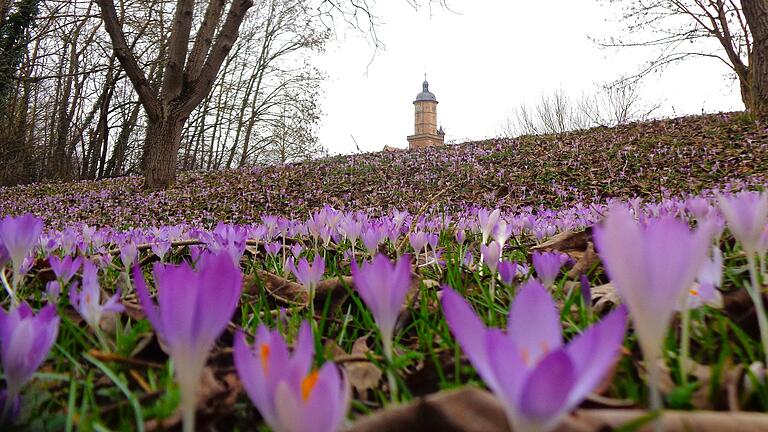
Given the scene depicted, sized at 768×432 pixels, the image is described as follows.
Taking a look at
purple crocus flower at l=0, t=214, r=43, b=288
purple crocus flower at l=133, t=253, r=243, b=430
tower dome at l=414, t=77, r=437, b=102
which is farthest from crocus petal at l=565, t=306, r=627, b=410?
tower dome at l=414, t=77, r=437, b=102

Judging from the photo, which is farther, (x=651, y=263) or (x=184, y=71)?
(x=184, y=71)

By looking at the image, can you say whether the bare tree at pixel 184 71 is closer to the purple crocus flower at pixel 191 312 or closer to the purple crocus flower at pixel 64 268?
the purple crocus flower at pixel 64 268

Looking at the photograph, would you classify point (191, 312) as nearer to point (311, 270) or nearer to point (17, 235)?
point (311, 270)

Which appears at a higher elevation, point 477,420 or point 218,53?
point 218,53

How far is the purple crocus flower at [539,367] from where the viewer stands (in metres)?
0.32

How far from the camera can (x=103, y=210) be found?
11.6 meters

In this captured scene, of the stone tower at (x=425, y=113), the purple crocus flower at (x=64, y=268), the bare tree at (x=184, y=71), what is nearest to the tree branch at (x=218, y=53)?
the bare tree at (x=184, y=71)

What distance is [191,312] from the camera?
0.41m

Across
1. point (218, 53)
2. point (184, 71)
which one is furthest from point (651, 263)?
point (184, 71)

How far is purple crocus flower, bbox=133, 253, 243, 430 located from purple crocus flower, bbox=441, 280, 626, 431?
18 cm

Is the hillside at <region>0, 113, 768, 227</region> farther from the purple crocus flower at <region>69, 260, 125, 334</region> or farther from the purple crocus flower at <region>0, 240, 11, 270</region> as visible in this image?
the purple crocus flower at <region>69, 260, 125, 334</region>

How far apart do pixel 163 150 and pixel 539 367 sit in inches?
534

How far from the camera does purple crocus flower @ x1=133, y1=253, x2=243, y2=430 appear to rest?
402 millimetres

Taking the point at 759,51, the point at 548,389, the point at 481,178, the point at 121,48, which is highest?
the point at 121,48
